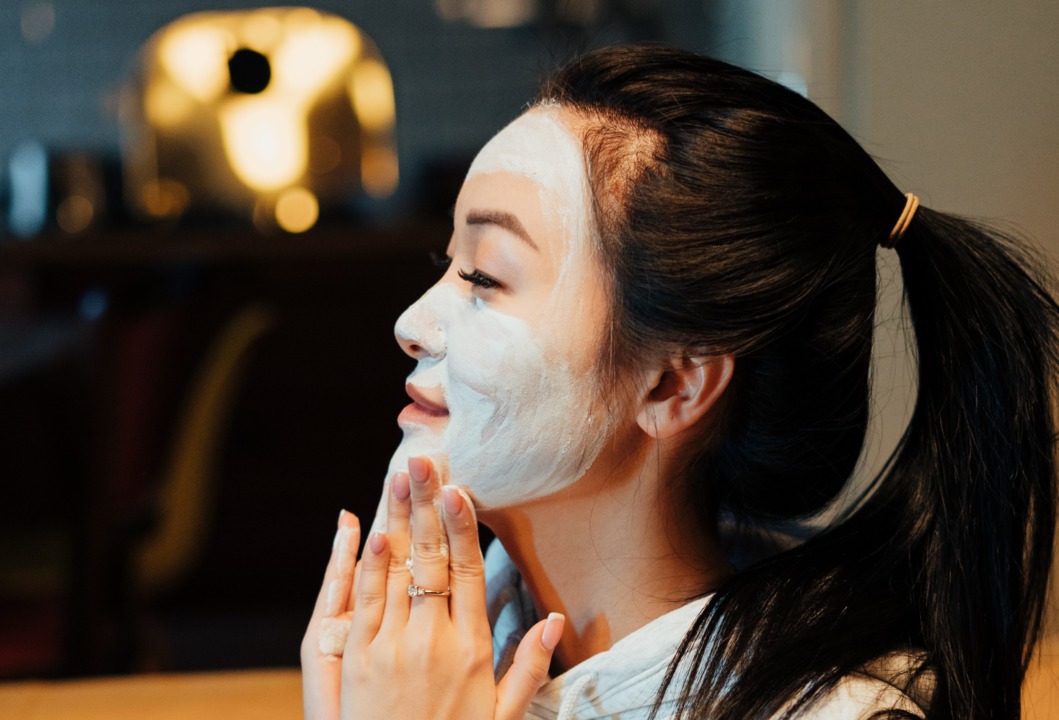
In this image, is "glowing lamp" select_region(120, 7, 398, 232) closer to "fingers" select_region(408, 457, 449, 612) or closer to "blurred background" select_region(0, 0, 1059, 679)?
"blurred background" select_region(0, 0, 1059, 679)

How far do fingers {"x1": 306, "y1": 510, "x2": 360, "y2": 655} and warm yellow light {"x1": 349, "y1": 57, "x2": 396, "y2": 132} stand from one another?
1535mm

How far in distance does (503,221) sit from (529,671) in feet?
1.18

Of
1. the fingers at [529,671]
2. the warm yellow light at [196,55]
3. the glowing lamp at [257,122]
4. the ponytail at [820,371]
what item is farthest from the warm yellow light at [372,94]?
the fingers at [529,671]

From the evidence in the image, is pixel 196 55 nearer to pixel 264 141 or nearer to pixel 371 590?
pixel 264 141

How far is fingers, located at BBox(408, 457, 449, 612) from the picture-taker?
865 millimetres

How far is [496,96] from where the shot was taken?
7.54 feet

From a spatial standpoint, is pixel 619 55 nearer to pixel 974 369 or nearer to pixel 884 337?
pixel 974 369

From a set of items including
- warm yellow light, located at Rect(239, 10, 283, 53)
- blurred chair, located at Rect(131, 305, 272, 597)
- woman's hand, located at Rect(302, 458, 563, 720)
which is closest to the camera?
woman's hand, located at Rect(302, 458, 563, 720)

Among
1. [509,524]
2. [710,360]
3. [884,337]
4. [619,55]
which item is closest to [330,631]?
[509,524]

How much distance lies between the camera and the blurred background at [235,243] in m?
2.11

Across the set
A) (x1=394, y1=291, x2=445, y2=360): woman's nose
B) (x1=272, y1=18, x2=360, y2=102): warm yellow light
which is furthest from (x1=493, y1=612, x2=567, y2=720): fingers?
(x1=272, y1=18, x2=360, y2=102): warm yellow light

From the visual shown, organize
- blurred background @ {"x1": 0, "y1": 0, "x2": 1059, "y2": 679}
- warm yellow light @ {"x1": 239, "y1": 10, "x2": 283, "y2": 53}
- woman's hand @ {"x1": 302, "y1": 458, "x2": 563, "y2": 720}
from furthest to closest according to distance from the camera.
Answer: warm yellow light @ {"x1": 239, "y1": 10, "x2": 283, "y2": 53}
blurred background @ {"x1": 0, "y1": 0, "x2": 1059, "y2": 679}
woman's hand @ {"x1": 302, "y1": 458, "x2": 563, "y2": 720}

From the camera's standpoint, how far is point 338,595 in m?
0.94

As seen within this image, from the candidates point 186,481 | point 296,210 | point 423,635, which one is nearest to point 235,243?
point 296,210
